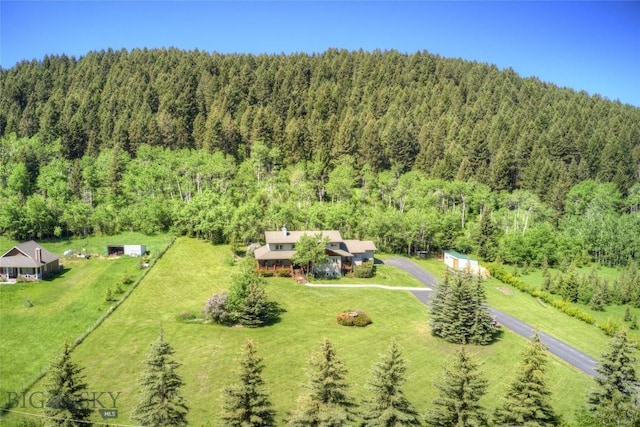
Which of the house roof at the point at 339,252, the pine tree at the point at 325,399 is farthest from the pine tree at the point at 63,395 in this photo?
the house roof at the point at 339,252

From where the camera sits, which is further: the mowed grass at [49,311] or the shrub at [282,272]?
the shrub at [282,272]

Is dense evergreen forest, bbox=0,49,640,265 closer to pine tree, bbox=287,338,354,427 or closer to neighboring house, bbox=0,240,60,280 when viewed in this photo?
neighboring house, bbox=0,240,60,280

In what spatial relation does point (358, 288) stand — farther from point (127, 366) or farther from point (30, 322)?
point (30, 322)

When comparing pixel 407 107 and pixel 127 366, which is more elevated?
pixel 407 107

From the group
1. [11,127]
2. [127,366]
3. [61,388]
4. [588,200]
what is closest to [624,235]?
[588,200]

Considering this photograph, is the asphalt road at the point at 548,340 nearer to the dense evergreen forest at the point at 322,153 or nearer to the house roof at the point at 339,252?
the house roof at the point at 339,252

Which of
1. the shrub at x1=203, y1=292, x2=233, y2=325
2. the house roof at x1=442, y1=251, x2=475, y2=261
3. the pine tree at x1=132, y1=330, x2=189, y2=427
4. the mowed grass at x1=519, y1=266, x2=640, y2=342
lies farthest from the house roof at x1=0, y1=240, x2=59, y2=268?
the mowed grass at x1=519, y1=266, x2=640, y2=342
